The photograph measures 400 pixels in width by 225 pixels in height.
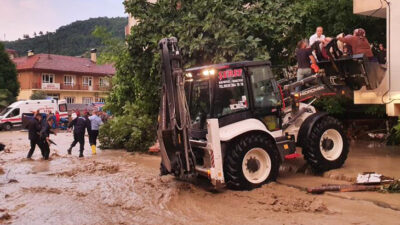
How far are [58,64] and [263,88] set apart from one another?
49688 millimetres

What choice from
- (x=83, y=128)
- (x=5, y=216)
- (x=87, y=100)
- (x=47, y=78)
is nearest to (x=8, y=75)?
(x=47, y=78)

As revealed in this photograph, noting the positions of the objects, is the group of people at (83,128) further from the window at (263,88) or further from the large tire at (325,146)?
the large tire at (325,146)

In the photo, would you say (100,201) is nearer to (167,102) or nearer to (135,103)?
(167,102)

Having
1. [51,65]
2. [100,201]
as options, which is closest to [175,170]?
[100,201]

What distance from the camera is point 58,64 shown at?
54.5m

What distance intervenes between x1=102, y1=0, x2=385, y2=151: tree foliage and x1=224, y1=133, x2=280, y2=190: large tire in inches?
197

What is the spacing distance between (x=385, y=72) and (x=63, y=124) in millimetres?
27704

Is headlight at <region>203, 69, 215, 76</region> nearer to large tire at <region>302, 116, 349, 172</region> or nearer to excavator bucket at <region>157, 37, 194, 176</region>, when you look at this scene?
excavator bucket at <region>157, 37, 194, 176</region>

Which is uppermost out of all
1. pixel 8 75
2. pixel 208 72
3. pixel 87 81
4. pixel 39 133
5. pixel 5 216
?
pixel 87 81

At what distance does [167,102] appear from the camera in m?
8.20

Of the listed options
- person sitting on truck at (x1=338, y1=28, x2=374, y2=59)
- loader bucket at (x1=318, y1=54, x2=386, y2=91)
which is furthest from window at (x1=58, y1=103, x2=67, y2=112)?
person sitting on truck at (x1=338, y1=28, x2=374, y2=59)

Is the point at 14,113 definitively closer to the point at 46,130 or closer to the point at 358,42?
the point at 46,130

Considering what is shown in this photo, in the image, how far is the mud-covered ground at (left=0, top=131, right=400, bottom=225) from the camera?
6738 mm

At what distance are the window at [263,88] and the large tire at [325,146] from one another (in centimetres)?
120
